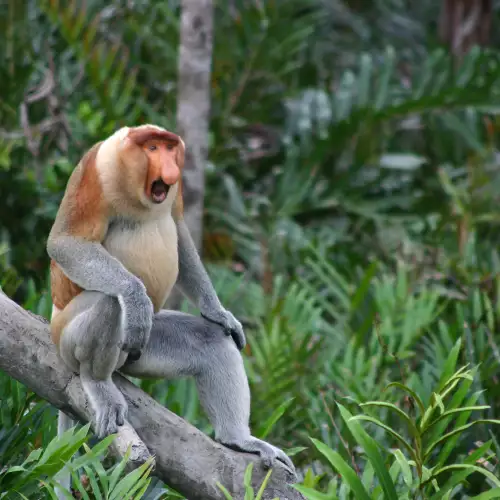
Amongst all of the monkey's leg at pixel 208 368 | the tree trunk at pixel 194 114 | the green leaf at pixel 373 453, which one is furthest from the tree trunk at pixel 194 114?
the green leaf at pixel 373 453

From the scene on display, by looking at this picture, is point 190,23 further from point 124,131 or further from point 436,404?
point 436,404

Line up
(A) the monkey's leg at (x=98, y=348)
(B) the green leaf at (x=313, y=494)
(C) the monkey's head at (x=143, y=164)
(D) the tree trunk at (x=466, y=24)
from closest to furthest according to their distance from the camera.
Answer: (B) the green leaf at (x=313, y=494) < (C) the monkey's head at (x=143, y=164) < (A) the monkey's leg at (x=98, y=348) < (D) the tree trunk at (x=466, y=24)

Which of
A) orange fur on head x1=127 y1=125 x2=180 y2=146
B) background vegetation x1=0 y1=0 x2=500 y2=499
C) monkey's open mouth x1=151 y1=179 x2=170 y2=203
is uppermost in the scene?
orange fur on head x1=127 y1=125 x2=180 y2=146

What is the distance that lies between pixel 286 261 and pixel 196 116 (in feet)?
3.16

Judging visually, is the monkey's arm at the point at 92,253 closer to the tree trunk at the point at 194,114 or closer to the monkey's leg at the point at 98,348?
the monkey's leg at the point at 98,348

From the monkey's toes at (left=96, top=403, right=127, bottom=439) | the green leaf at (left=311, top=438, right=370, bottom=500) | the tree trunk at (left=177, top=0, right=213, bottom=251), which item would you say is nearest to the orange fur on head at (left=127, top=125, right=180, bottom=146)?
the monkey's toes at (left=96, top=403, right=127, bottom=439)

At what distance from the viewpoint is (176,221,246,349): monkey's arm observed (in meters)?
2.40

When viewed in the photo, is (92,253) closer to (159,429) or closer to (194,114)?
(159,429)

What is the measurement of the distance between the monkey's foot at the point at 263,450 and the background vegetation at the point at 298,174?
38.3 inches

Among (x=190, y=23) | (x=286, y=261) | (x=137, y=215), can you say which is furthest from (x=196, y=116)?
(x=137, y=215)

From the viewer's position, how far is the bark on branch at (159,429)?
2.20 m

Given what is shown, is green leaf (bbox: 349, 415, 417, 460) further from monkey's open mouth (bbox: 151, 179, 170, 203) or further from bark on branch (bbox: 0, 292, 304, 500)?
monkey's open mouth (bbox: 151, 179, 170, 203)

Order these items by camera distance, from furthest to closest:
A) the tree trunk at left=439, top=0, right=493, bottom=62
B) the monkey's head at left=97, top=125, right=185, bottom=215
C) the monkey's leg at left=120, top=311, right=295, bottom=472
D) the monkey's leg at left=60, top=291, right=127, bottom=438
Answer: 1. the tree trunk at left=439, top=0, right=493, bottom=62
2. the monkey's leg at left=120, top=311, right=295, bottom=472
3. the monkey's leg at left=60, top=291, right=127, bottom=438
4. the monkey's head at left=97, top=125, right=185, bottom=215

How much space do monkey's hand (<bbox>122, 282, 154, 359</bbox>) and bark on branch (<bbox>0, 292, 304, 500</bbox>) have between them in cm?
21
